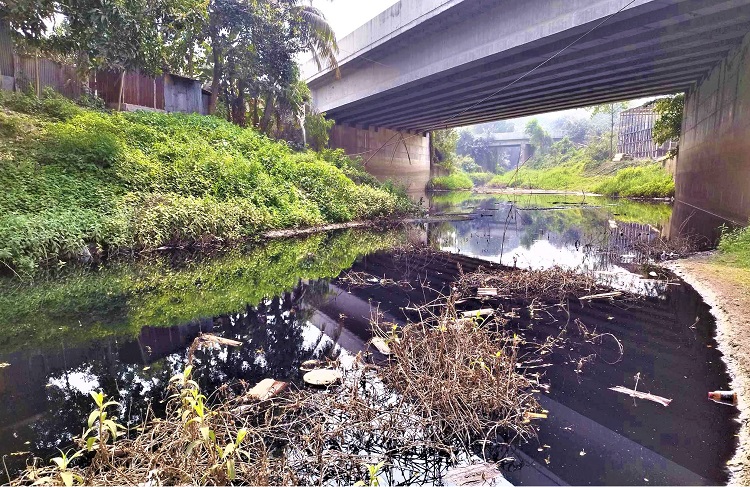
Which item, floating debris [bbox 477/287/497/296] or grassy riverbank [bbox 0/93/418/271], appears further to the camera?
grassy riverbank [bbox 0/93/418/271]

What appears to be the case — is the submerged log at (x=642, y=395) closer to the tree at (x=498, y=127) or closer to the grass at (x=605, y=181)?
the grass at (x=605, y=181)

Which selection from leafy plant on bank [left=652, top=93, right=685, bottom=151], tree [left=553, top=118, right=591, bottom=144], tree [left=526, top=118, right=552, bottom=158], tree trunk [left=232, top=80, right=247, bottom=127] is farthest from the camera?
tree [left=553, top=118, right=591, bottom=144]

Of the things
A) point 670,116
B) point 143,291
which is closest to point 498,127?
point 670,116

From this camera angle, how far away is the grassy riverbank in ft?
25.6

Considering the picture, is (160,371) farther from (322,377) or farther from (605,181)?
(605,181)

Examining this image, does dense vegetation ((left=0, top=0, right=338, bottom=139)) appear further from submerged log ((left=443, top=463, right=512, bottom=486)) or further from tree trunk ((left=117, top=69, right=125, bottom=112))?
submerged log ((left=443, top=463, right=512, bottom=486))

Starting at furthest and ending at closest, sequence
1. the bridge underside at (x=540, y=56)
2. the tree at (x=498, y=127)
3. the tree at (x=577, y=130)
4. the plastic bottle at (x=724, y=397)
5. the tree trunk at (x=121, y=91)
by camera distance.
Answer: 1. the tree at (x=498, y=127)
2. the tree at (x=577, y=130)
3. the tree trunk at (x=121, y=91)
4. the bridge underside at (x=540, y=56)
5. the plastic bottle at (x=724, y=397)

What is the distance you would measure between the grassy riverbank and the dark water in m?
0.77

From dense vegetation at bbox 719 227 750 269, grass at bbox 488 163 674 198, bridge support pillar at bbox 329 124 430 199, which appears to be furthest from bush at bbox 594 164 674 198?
dense vegetation at bbox 719 227 750 269

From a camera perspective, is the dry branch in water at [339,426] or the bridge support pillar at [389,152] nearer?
the dry branch in water at [339,426]

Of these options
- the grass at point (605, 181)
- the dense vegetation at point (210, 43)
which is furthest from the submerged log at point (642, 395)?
the dense vegetation at point (210, 43)

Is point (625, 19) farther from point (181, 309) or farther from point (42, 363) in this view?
point (42, 363)

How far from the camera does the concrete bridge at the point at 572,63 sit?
1077cm

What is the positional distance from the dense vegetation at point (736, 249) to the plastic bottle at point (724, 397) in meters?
4.81
